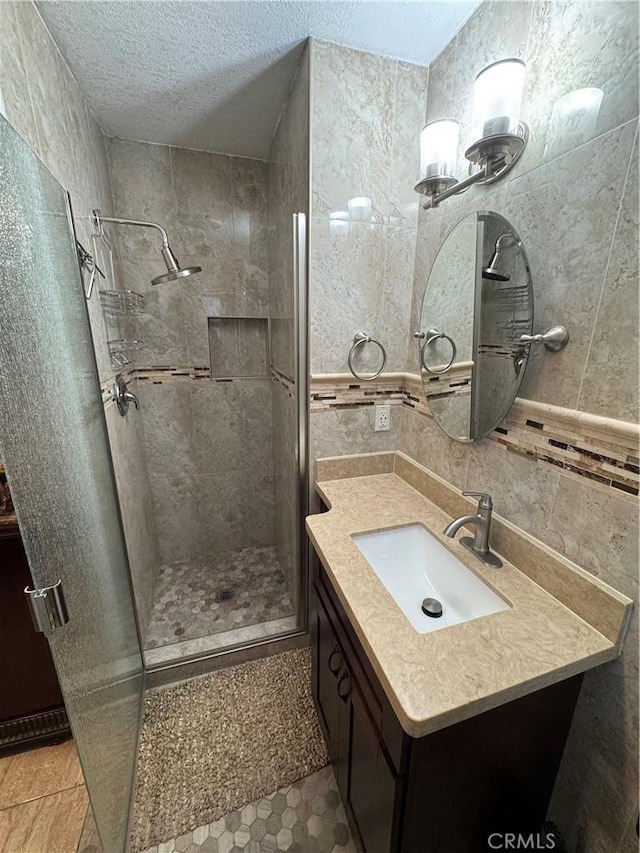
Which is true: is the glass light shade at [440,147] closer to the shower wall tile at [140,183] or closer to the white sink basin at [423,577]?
the white sink basin at [423,577]

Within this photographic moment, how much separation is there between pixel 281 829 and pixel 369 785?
1.77ft

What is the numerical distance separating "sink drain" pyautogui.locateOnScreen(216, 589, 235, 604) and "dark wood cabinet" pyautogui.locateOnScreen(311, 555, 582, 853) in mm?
1190

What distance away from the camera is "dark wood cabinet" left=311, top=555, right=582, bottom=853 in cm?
69

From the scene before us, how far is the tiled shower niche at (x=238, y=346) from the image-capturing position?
6.97 feet

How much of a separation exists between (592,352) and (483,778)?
990 millimetres

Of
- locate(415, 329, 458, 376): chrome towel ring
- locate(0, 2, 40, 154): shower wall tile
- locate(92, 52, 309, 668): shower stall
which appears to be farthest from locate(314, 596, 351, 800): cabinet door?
locate(0, 2, 40, 154): shower wall tile

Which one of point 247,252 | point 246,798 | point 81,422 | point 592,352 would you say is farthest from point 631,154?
point 246,798

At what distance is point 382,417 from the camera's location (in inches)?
57.8

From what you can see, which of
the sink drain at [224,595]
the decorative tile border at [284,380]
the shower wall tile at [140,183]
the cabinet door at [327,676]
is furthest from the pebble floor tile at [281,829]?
the shower wall tile at [140,183]

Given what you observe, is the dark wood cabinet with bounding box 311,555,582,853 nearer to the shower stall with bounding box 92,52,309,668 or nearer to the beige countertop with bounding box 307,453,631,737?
the beige countertop with bounding box 307,453,631,737

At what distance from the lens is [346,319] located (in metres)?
1.33

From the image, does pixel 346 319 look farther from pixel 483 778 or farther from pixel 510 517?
pixel 483 778

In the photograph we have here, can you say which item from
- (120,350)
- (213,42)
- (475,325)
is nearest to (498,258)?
(475,325)

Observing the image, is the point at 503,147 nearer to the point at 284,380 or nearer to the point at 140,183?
the point at 284,380
